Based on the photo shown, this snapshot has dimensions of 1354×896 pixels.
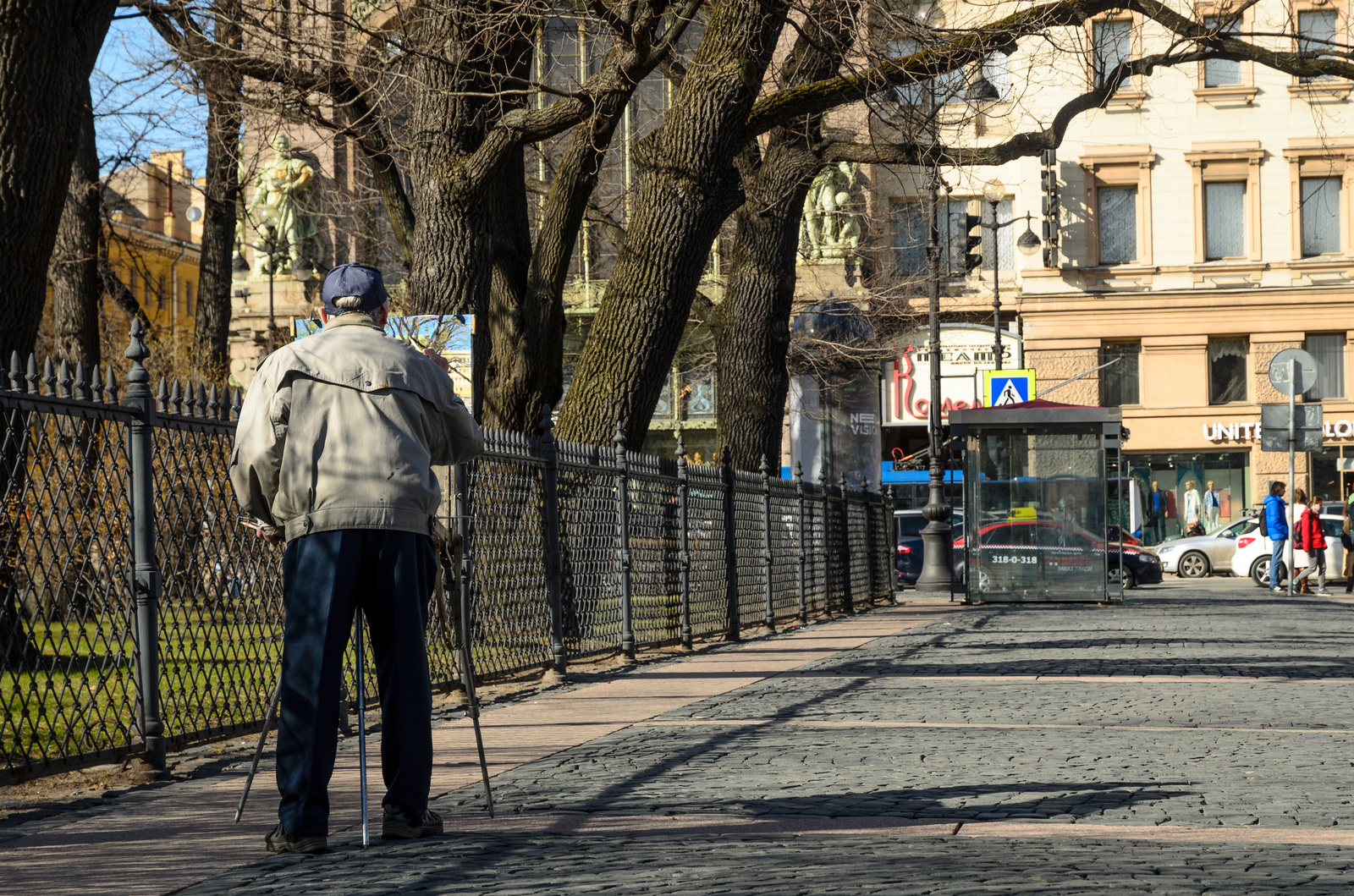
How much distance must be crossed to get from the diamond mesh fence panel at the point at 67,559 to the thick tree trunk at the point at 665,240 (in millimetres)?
7657

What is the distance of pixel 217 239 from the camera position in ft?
76.6

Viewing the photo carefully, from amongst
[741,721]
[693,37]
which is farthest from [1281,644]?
[693,37]

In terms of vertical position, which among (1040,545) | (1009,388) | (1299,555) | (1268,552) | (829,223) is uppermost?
(829,223)

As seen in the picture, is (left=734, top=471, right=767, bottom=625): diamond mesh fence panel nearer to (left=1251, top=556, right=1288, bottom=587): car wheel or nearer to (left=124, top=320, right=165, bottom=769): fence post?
(left=124, top=320, right=165, bottom=769): fence post

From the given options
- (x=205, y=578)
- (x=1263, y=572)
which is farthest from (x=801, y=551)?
(x=1263, y=572)

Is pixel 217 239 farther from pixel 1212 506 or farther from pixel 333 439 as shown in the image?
pixel 1212 506

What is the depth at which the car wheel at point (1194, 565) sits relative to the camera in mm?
37781

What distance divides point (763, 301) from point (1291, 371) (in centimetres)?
1071

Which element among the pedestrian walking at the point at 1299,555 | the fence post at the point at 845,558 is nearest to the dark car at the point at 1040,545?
the fence post at the point at 845,558

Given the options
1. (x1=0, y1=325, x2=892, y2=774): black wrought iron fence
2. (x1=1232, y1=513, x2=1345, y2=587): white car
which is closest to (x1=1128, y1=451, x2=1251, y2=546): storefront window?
(x1=1232, y1=513, x2=1345, y2=587): white car

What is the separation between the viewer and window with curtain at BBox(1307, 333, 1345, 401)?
4422 cm

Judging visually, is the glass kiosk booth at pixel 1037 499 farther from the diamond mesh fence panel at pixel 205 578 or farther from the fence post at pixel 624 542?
the diamond mesh fence panel at pixel 205 578

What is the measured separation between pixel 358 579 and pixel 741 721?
3985 millimetres

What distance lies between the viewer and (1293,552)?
28.2m
